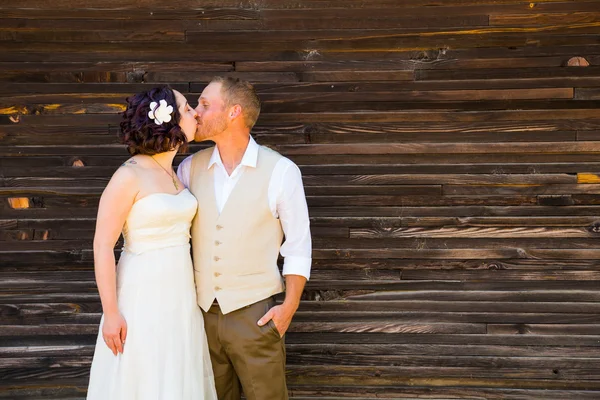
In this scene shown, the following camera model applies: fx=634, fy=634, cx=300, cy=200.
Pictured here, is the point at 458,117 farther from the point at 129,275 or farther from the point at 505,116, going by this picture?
the point at 129,275

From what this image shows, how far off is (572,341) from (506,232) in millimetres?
755

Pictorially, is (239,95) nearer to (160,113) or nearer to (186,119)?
(186,119)

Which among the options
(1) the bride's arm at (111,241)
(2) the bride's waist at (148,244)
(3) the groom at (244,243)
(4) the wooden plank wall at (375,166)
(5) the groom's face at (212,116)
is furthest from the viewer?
(4) the wooden plank wall at (375,166)

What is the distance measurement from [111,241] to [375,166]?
1.57 metres

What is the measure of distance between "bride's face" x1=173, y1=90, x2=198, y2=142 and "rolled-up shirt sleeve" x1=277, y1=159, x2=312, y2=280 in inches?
18.2

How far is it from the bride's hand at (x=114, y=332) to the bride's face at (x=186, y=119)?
34.6 inches

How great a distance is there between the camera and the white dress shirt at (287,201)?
2984mm

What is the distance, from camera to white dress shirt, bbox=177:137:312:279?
117 inches

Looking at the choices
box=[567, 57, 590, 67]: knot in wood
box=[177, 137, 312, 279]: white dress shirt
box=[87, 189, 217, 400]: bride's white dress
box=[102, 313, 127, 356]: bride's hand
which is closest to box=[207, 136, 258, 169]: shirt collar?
box=[177, 137, 312, 279]: white dress shirt

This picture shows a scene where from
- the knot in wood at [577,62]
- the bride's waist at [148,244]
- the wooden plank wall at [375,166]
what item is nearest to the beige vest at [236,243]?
the bride's waist at [148,244]

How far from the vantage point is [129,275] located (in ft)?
9.30

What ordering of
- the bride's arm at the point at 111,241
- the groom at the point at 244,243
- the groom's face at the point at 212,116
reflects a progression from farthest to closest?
the groom's face at the point at 212,116 → the groom at the point at 244,243 → the bride's arm at the point at 111,241

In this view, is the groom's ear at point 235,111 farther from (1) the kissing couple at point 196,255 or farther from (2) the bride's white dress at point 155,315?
(2) the bride's white dress at point 155,315

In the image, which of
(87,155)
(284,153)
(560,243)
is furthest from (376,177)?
(87,155)
